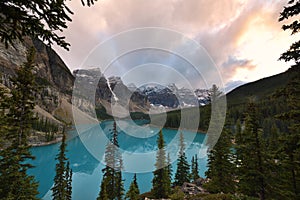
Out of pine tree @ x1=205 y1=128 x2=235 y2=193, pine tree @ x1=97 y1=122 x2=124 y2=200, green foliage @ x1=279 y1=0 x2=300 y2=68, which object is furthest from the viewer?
pine tree @ x1=97 y1=122 x2=124 y2=200

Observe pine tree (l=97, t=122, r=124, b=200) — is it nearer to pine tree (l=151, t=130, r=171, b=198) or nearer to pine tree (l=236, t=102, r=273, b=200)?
pine tree (l=151, t=130, r=171, b=198)

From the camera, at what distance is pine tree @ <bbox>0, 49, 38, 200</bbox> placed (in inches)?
328

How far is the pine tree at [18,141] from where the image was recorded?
8328 millimetres

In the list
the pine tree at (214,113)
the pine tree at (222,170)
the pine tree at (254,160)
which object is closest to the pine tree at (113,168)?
the pine tree at (222,170)

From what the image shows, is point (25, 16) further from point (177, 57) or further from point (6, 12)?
point (177, 57)

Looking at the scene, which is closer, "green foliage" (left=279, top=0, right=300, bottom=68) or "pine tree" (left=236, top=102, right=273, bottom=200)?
"green foliage" (left=279, top=0, right=300, bottom=68)

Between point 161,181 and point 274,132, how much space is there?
29489 millimetres

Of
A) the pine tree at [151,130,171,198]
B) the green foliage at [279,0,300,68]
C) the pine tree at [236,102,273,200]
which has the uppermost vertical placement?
the green foliage at [279,0,300,68]

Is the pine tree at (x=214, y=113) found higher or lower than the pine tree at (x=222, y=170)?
higher

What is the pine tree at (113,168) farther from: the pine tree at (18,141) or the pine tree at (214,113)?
the pine tree at (214,113)

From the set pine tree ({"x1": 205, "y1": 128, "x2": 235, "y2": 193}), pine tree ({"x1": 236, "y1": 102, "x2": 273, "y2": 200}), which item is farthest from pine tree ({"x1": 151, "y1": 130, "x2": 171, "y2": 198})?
pine tree ({"x1": 236, "y1": 102, "x2": 273, "y2": 200})

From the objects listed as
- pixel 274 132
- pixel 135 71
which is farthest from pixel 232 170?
pixel 274 132

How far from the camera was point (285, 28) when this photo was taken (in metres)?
6.62

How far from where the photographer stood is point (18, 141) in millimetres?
9109
